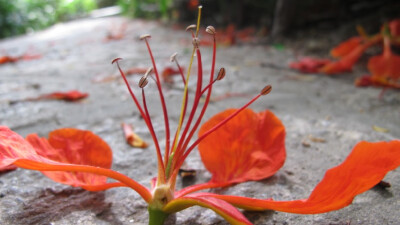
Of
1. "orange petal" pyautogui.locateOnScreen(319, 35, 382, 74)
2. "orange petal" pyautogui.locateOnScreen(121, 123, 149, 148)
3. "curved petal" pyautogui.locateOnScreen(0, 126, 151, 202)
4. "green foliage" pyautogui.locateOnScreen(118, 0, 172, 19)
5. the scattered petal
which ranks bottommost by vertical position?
"green foliage" pyautogui.locateOnScreen(118, 0, 172, 19)

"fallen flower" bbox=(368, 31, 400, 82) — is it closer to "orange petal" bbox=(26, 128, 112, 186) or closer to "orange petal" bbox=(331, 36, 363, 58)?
"orange petal" bbox=(331, 36, 363, 58)

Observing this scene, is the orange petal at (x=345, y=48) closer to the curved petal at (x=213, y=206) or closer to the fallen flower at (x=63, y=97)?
the fallen flower at (x=63, y=97)

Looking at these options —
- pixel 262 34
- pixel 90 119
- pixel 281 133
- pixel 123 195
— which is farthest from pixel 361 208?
pixel 262 34

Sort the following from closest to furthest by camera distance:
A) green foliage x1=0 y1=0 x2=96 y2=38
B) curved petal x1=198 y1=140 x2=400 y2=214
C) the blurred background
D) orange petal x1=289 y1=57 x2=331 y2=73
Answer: curved petal x1=198 y1=140 x2=400 y2=214, orange petal x1=289 y1=57 x2=331 y2=73, the blurred background, green foliage x1=0 y1=0 x2=96 y2=38

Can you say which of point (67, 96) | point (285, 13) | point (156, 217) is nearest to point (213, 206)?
point (156, 217)

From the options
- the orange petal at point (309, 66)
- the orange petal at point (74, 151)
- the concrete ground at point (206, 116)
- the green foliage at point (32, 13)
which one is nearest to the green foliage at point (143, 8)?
the green foliage at point (32, 13)

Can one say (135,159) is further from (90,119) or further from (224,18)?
(224,18)

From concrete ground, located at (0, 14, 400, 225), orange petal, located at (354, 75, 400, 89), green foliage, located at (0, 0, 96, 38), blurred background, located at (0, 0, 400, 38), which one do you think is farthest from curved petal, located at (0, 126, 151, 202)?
green foliage, located at (0, 0, 96, 38)
